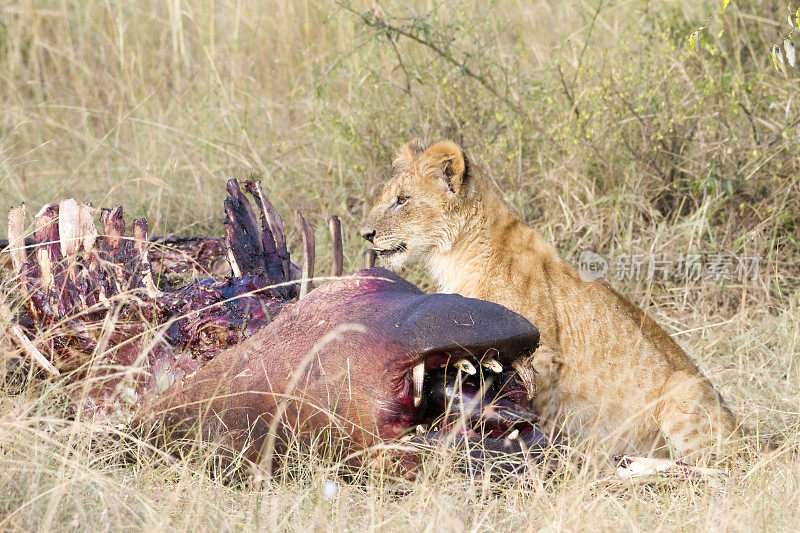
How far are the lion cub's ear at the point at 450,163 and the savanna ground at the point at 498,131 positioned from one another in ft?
4.28

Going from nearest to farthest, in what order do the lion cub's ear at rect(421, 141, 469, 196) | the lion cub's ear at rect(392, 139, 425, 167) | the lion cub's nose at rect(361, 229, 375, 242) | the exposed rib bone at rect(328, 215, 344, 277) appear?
the exposed rib bone at rect(328, 215, 344, 277), the lion cub's ear at rect(421, 141, 469, 196), the lion cub's nose at rect(361, 229, 375, 242), the lion cub's ear at rect(392, 139, 425, 167)

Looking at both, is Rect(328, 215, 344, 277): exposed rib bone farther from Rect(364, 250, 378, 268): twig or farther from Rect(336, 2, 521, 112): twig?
Rect(336, 2, 521, 112): twig

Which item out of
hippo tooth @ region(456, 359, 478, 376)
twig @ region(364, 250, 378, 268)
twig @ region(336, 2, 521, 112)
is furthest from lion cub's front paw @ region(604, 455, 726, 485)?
twig @ region(336, 2, 521, 112)

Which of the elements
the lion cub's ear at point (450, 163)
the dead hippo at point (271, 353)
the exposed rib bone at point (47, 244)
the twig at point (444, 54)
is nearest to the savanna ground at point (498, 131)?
the twig at point (444, 54)

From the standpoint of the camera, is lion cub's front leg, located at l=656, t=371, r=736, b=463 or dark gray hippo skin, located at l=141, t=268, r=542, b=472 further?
lion cub's front leg, located at l=656, t=371, r=736, b=463

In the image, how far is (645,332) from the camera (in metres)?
3.91

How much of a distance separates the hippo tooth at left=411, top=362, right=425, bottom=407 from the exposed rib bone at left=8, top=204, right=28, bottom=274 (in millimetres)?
1634

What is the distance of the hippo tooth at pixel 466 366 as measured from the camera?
2636mm

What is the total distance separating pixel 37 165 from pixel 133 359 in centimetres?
440

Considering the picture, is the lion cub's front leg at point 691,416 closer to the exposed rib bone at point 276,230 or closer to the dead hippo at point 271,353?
the dead hippo at point 271,353

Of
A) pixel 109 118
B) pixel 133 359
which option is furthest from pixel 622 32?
pixel 133 359

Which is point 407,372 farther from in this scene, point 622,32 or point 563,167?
point 622,32

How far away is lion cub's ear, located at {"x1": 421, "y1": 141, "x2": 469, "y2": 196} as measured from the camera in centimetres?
413

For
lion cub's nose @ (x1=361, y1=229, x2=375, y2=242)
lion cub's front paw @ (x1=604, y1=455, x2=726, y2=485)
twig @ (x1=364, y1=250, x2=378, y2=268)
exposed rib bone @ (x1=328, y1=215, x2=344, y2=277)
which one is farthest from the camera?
lion cub's nose @ (x1=361, y1=229, x2=375, y2=242)
